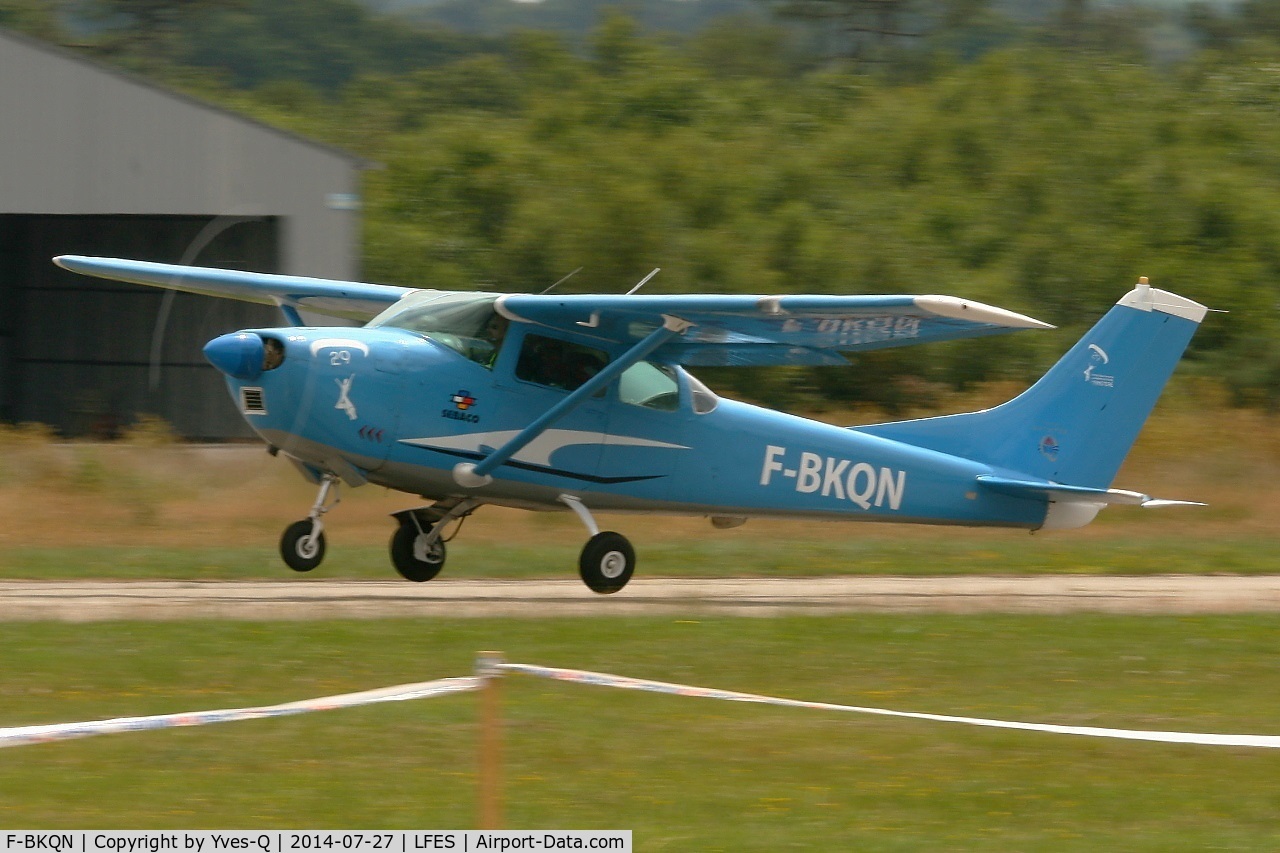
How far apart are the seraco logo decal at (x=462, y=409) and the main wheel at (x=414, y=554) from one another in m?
1.52

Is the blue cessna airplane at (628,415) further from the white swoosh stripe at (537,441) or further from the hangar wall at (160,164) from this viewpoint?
the hangar wall at (160,164)

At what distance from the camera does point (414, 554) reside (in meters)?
14.0

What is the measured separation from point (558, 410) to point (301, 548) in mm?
2301

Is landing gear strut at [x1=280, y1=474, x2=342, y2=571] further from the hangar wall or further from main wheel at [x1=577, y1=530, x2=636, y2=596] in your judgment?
the hangar wall

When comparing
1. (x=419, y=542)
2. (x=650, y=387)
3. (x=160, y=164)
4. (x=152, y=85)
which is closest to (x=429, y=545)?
(x=419, y=542)

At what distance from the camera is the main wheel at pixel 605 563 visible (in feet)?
43.3

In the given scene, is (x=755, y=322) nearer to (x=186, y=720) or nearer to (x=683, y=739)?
(x=683, y=739)

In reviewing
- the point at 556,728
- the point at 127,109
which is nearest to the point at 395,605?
the point at 556,728

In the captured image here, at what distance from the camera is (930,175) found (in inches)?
1309

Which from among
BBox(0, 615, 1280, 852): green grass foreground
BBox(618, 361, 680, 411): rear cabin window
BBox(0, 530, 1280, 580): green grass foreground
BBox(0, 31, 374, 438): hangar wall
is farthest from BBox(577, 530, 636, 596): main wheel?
BBox(0, 31, 374, 438): hangar wall

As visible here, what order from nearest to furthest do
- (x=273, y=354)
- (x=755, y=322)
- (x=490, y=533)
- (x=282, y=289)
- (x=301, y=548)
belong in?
1. (x=273, y=354)
2. (x=755, y=322)
3. (x=301, y=548)
4. (x=282, y=289)
5. (x=490, y=533)

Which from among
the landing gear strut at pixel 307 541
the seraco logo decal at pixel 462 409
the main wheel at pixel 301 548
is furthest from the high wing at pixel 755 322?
the main wheel at pixel 301 548

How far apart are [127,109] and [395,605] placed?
40.3 ft

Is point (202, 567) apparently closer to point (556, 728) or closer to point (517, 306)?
point (517, 306)
